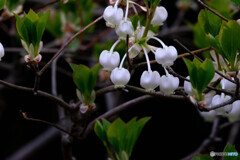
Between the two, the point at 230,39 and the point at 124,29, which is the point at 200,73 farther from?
the point at 124,29

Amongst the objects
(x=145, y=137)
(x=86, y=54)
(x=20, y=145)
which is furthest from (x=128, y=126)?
(x=20, y=145)

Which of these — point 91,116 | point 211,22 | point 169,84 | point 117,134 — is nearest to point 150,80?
point 169,84

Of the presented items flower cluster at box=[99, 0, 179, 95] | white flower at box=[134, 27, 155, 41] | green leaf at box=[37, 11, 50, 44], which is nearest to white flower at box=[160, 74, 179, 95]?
flower cluster at box=[99, 0, 179, 95]

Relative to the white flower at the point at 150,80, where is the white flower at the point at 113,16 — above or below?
above

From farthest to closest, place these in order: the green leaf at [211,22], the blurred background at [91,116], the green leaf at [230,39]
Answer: the blurred background at [91,116] → the green leaf at [211,22] → the green leaf at [230,39]

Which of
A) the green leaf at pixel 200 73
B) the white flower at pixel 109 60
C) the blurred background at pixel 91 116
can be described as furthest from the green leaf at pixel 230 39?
the blurred background at pixel 91 116

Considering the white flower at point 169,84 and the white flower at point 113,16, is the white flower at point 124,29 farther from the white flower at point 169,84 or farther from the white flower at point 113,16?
the white flower at point 169,84

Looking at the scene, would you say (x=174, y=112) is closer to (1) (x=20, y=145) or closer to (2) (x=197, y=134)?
(2) (x=197, y=134)
